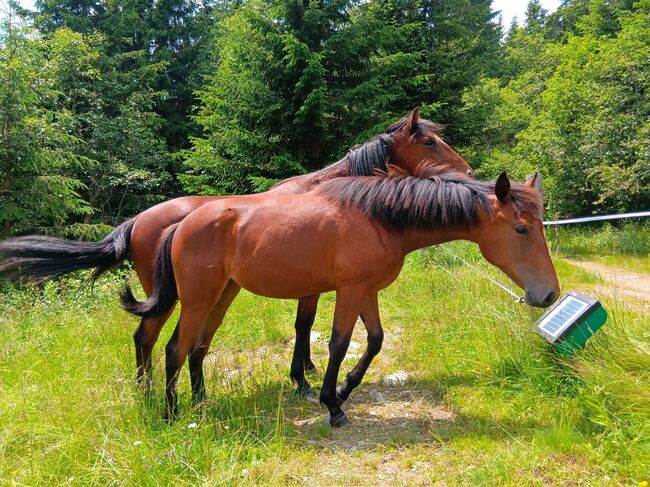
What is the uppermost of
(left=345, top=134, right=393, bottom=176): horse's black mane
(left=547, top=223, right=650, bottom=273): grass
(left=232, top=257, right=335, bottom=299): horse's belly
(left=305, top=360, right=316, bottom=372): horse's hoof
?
(left=345, top=134, right=393, bottom=176): horse's black mane

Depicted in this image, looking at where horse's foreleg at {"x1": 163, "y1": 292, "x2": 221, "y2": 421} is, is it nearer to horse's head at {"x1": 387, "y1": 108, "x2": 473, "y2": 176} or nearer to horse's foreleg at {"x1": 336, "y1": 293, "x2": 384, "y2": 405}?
horse's foreleg at {"x1": 336, "y1": 293, "x2": 384, "y2": 405}

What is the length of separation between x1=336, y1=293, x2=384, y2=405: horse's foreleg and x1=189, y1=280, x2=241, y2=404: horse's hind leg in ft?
3.76

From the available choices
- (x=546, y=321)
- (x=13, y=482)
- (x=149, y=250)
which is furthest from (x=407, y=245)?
(x=13, y=482)

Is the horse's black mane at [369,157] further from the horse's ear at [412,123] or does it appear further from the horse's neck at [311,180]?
the horse's ear at [412,123]

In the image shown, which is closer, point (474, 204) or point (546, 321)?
point (474, 204)

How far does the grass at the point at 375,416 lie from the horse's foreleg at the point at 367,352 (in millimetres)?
257

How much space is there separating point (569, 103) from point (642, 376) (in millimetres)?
15732

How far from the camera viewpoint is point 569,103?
15492 mm

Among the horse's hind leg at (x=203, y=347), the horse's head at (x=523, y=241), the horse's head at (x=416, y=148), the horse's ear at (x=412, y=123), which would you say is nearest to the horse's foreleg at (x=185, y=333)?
the horse's hind leg at (x=203, y=347)

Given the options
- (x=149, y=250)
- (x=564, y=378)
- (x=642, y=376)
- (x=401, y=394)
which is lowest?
(x=401, y=394)

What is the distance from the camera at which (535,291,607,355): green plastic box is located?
3.05m

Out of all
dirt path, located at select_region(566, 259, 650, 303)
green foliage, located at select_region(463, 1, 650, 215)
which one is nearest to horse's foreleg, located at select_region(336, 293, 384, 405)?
dirt path, located at select_region(566, 259, 650, 303)

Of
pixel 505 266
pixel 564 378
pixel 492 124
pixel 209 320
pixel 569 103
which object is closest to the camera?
pixel 505 266

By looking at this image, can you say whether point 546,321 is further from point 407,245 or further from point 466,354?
point 407,245
